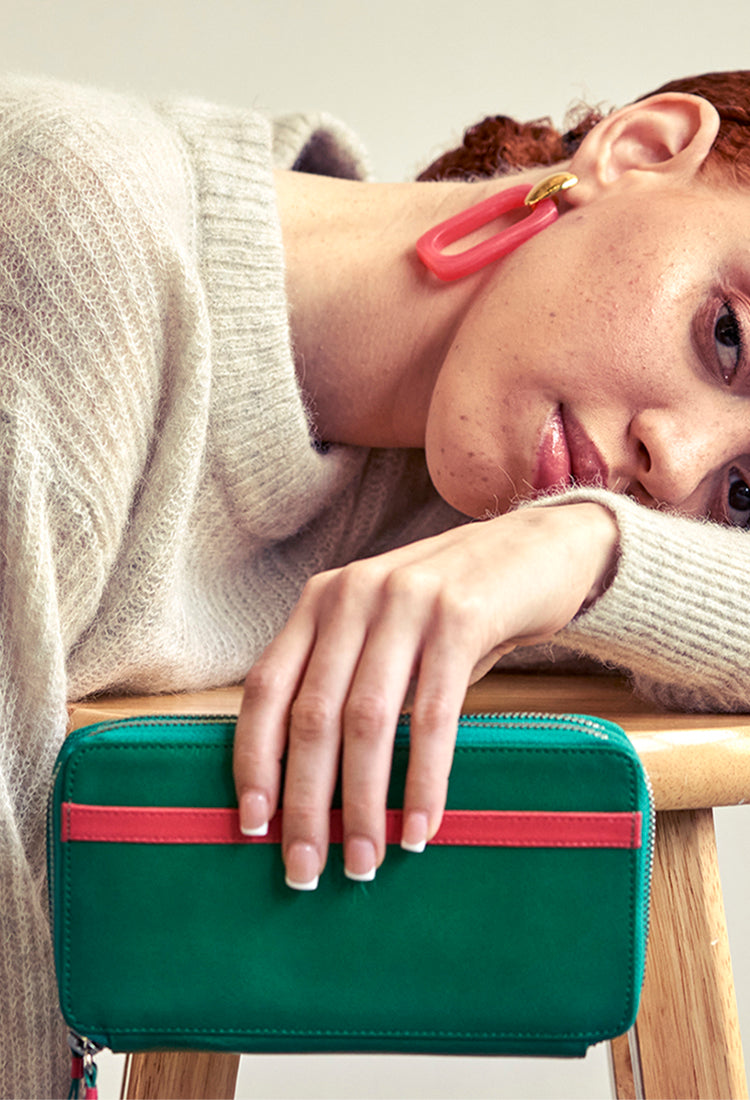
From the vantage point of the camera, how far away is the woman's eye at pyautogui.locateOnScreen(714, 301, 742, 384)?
0.65 m

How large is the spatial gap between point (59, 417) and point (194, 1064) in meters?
0.43

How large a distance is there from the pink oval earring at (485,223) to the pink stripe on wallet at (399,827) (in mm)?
467

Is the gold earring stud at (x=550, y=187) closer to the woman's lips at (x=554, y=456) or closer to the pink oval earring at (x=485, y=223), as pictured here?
the pink oval earring at (x=485, y=223)

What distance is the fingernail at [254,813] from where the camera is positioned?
0.38 metres

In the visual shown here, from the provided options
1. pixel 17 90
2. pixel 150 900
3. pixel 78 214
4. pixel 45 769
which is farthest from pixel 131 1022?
pixel 17 90

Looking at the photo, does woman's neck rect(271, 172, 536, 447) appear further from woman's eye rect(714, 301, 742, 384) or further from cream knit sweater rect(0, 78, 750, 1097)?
woman's eye rect(714, 301, 742, 384)

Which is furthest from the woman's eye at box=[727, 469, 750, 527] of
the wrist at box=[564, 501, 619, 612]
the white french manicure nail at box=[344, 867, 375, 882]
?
the white french manicure nail at box=[344, 867, 375, 882]

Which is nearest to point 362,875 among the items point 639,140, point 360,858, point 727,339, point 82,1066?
point 360,858

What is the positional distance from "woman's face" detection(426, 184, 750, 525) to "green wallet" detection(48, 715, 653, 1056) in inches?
12.3

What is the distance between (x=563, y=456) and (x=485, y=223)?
0.21 m

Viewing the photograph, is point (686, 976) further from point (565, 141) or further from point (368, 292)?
point (565, 141)

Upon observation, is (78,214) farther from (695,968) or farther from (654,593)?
(695,968)

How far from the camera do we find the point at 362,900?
1.29 ft

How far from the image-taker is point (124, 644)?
62 centimetres
